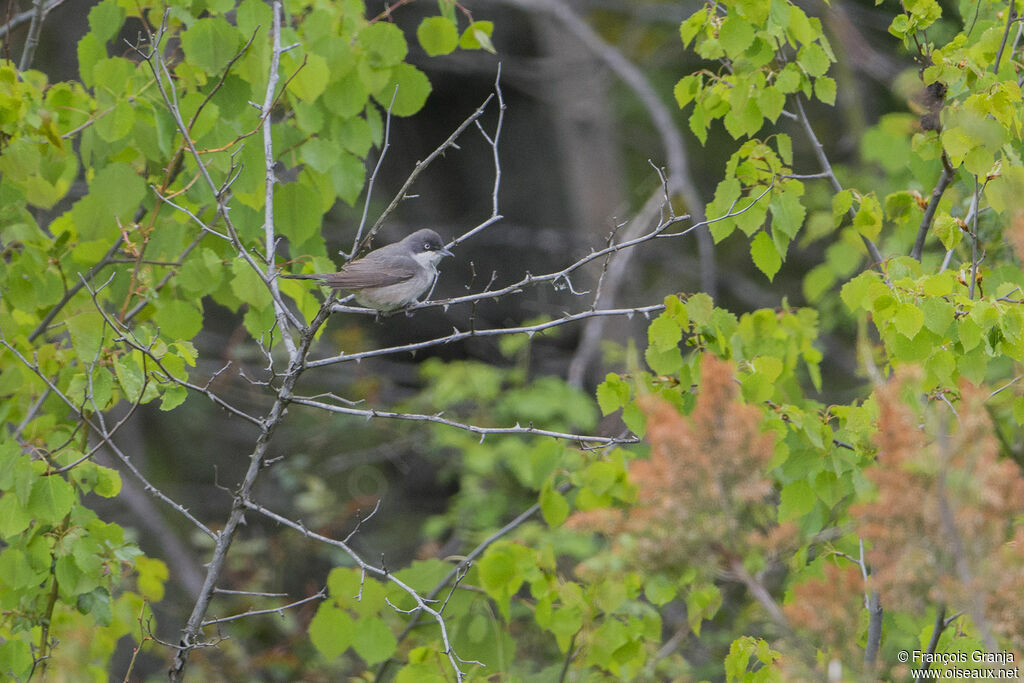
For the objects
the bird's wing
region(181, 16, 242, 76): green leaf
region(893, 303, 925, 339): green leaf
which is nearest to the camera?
region(893, 303, 925, 339): green leaf

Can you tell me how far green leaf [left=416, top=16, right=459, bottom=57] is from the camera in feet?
10.9

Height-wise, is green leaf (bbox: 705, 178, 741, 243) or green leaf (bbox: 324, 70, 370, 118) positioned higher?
green leaf (bbox: 324, 70, 370, 118)

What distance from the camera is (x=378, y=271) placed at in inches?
177

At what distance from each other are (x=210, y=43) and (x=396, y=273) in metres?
1.66

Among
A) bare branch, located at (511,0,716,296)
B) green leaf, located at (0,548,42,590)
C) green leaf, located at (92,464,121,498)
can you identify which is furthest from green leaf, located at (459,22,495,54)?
bare branch, located at (511,0,716,296)

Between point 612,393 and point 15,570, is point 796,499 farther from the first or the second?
point 15,570

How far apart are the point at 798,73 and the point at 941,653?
1826 millimetres

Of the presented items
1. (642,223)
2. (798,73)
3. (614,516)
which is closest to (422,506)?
(642,223)

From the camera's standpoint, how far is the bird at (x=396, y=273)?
14.1 feet

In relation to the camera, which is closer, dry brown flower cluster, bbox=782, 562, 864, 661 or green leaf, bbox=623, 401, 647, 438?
dry brown flower cluster, bbox=782, 562, 864, 661

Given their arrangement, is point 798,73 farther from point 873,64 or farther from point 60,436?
point 873,64

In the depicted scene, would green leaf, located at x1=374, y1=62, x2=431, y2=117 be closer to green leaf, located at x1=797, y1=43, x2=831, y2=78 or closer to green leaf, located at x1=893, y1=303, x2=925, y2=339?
green leaf, located at x1=797, y1=43, x2=831, y2=78

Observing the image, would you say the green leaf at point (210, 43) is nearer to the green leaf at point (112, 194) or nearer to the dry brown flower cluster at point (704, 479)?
the green leaf at point (112, 194)

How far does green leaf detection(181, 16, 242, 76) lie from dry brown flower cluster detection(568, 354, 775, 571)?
7.29ft
